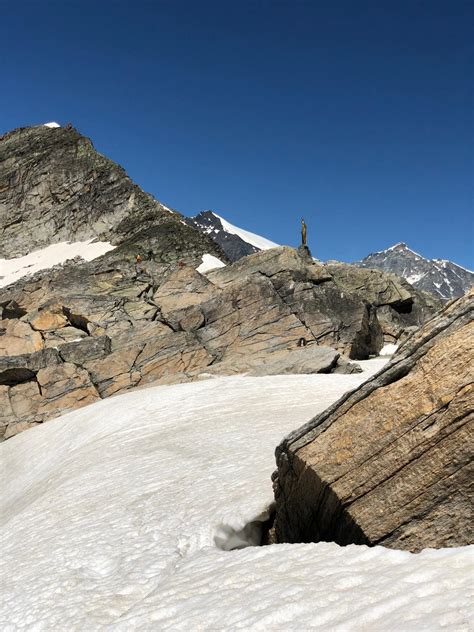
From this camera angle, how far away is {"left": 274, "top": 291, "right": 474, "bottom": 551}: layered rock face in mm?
6977

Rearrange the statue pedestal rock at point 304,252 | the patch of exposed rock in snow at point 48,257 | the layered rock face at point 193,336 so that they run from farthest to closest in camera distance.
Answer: the patch of exposed rock in snow at point 48,257
the statue pedestal rock at point 304,252
the layered rock face at point 193,336

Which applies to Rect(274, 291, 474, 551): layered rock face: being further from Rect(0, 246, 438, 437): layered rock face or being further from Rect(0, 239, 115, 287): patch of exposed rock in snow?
Rect(0, 239, 115, 287): patch of exposed rock in snow

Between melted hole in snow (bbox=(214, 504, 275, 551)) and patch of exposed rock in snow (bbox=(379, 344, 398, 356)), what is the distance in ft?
95.1

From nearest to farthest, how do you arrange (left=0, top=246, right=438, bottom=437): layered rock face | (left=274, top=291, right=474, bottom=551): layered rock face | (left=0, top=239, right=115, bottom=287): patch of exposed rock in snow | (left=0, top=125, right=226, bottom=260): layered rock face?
1. (left=274, top=291, right=474, bottom=551): layered rock face
2. (left=0, top=246, right=438, bottom=437): layered rock face
3. (left=0, top=239, right=115, bottom=287): patch of exposed rock in snow
4. (left=0, top=125, right=226, bottom=260): layered rock face

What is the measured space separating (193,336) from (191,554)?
83.8 feet

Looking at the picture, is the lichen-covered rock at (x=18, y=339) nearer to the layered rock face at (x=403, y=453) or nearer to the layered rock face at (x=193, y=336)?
the layered rock face at (x=193, y=336)

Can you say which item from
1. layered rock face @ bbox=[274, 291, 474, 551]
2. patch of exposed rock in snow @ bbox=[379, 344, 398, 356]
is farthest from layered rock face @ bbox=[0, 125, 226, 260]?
layered rock face @ bbox=[274, 291, 474, 551]

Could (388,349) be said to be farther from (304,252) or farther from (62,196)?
(62,196)

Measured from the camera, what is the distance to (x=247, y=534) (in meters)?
9.85

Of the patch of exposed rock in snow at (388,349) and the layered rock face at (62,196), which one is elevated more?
the layered rock face at (62,196)

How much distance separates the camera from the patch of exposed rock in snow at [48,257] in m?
63.6

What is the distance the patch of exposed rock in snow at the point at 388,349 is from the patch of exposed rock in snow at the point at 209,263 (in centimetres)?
1869

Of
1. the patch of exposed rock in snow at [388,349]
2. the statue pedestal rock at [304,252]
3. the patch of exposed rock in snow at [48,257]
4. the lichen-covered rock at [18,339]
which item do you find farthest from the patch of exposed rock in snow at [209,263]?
the patch of exposed rock in snow at [388,349]

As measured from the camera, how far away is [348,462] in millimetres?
8156
